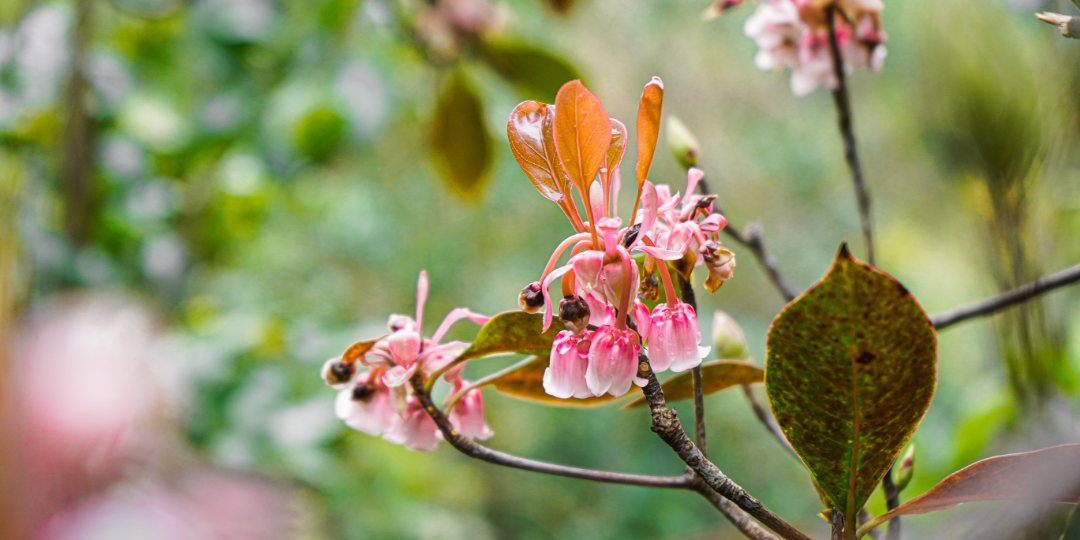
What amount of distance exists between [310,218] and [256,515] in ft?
2.09

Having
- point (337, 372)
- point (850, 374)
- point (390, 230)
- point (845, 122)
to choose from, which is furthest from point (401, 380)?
point (390, 230)

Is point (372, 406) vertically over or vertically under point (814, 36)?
under

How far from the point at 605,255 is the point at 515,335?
0.05m

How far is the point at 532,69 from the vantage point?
0.62 m

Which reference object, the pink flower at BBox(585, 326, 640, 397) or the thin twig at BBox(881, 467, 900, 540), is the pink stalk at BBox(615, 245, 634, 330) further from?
the thin twig at BBox(881, 467, 900, 540)

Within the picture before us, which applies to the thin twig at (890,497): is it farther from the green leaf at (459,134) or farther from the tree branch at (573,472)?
the green leaf at (459,134)

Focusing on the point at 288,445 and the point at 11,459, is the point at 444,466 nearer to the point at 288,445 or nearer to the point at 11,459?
the point at 288,445

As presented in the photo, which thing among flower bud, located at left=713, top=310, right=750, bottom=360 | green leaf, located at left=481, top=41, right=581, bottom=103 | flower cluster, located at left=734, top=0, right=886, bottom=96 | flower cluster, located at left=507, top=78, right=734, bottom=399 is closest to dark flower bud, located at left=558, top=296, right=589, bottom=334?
A: flower cluster, located at left=507, top=78, right=734, bottom=399

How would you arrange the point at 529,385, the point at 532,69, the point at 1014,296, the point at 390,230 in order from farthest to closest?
1. the point at 390,230
2. the point at 532,69
3. the point at 529,385
4. the point at 1014,296

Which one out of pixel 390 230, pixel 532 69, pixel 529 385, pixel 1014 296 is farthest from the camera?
pixel 390 230

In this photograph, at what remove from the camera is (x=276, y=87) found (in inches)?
36.7

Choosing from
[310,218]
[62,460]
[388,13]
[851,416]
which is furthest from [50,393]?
[310,218]

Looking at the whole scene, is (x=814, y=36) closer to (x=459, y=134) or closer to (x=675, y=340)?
(x=675, y=340)

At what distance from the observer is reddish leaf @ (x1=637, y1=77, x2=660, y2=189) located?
16 centimetres
